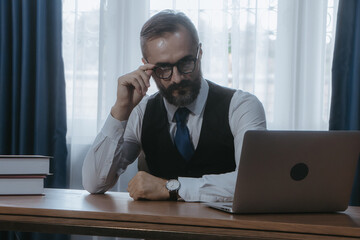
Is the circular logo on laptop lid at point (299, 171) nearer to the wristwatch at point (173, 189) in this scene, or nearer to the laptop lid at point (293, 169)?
the laptop lid at point (293, 169)

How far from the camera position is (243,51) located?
2570mm

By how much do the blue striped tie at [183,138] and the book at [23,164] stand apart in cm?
58

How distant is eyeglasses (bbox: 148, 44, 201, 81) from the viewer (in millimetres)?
1757

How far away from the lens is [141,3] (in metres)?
2.70

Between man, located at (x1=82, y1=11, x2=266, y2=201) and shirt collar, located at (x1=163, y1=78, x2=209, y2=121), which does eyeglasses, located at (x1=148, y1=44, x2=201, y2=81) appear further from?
shirt collar, located at (x1=163, y1=78, x2=209, y2=121)

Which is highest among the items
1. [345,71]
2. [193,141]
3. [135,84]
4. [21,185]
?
[345,71]

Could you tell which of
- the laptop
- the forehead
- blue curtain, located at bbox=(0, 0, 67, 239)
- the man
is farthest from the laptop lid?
blue curtain, located at bbox=(0, 0, 67, 239)

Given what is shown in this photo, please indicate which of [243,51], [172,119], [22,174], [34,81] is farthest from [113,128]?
[34,81]

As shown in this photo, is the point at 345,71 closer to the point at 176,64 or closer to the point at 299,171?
the point at 176,64

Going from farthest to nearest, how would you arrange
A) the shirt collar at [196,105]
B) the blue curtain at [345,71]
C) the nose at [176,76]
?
1. the blue curtain at [345,71]
2. the shirt collar at [196,105]
3. the nose at [176,76]

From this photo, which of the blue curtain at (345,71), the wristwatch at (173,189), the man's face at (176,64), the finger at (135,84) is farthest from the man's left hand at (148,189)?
the blue curtain at (345,71)

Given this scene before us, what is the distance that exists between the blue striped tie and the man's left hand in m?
0.43

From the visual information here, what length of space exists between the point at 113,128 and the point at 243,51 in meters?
1.14

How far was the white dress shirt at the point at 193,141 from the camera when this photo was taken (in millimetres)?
1412
